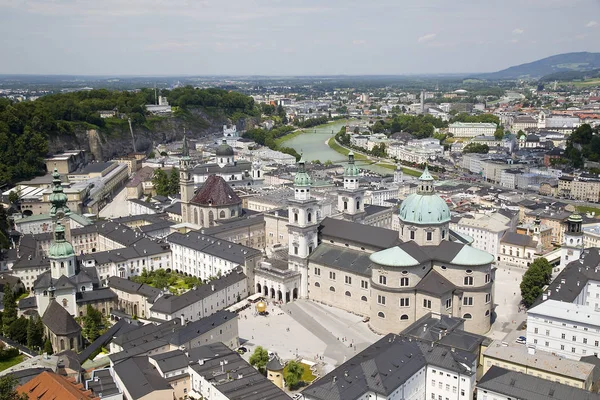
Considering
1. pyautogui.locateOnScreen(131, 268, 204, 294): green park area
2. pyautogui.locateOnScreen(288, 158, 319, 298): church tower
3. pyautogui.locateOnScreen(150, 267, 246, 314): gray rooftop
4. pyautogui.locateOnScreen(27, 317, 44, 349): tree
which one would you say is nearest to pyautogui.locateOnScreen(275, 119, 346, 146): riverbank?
pyautogui.locateOnScreen(131, 268, 204, 294): green park area

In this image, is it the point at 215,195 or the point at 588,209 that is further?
the point at 588,209

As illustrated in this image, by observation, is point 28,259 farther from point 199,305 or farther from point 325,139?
point 325,139

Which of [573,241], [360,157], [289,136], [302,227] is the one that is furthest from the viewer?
[289,136]

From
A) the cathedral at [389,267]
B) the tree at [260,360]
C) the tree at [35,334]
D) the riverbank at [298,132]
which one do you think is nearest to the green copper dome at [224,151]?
the cathedral at [389,267]

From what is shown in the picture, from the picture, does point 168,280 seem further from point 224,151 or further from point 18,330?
point 224,151

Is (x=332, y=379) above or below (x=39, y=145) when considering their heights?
below

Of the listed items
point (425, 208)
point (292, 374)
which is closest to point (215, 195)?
point (425, 208)

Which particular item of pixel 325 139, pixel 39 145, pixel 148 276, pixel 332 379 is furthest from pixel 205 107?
pixel 332 379
